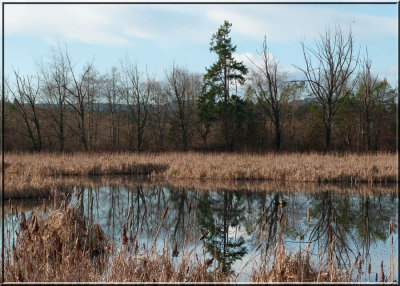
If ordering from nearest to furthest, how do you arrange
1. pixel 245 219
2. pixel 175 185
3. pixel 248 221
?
pixel 248 221
pixel 245 219
pixel 175 185

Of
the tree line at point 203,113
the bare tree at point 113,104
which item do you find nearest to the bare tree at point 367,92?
the tree line at point 203,113

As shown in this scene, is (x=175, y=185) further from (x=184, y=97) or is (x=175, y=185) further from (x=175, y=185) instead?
(x=184, y=97)

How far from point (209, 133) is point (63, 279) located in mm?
23183

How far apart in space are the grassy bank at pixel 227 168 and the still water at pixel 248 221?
2.07 m

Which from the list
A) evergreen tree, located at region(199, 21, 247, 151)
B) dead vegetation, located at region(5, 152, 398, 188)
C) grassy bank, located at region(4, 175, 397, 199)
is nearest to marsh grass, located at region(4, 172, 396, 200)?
grassy bank, located at region(4, 175, 397, 199)

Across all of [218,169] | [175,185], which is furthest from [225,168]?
[175,185]

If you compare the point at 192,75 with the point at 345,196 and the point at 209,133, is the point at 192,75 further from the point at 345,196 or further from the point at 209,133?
the point at 345,196

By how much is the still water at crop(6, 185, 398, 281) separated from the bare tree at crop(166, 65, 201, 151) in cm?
1205

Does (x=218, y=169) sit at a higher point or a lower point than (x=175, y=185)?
higher

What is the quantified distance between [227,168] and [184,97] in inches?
433

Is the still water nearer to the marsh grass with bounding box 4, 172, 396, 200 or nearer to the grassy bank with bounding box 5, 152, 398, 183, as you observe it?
the marsh grass with bounding box 4, 172, 396, 200

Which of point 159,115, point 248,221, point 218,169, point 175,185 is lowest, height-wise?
point 248,221

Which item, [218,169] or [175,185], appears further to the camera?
[218,169]

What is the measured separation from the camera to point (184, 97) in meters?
23.6
